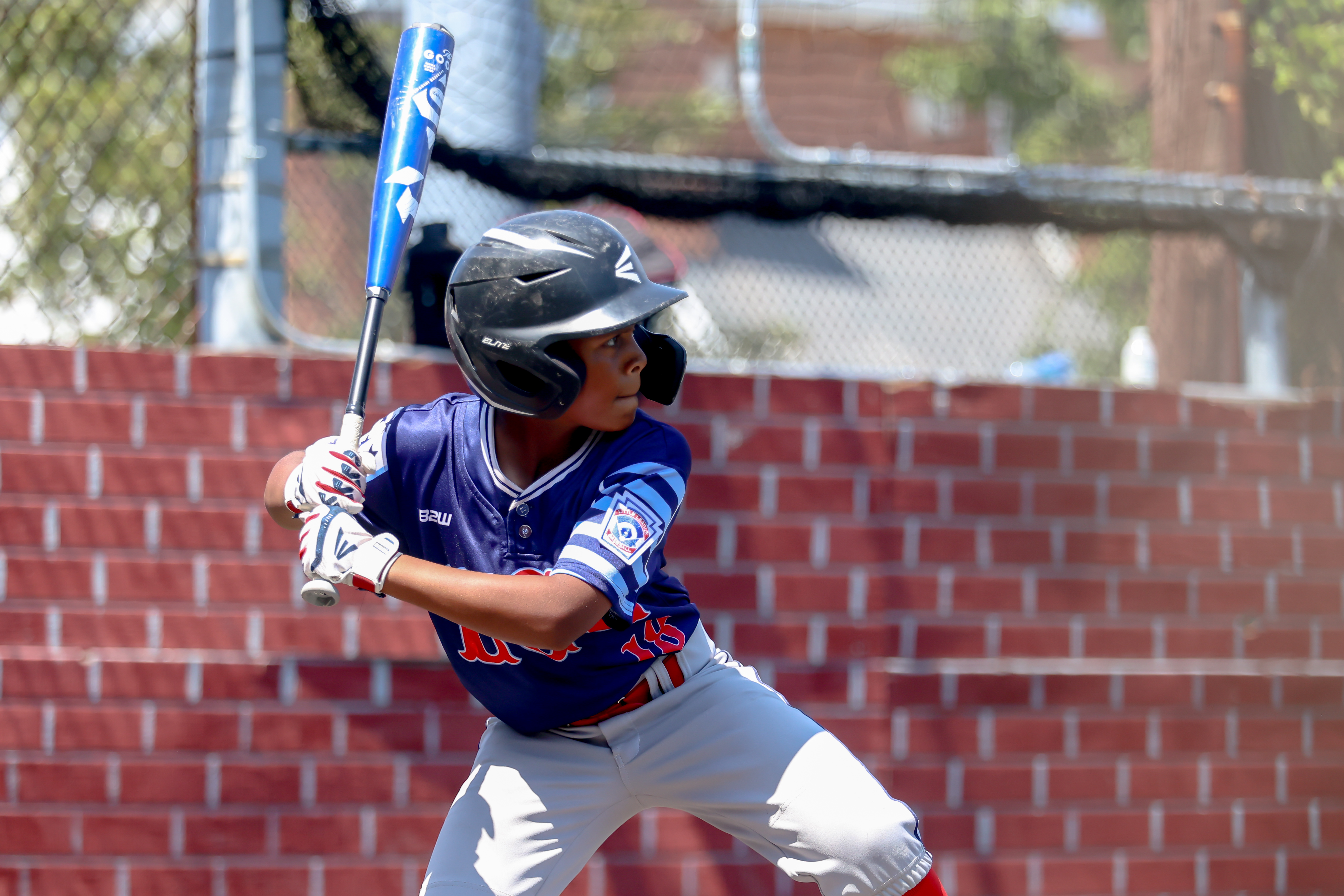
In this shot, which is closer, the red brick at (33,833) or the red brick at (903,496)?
the red brick at (33,833)

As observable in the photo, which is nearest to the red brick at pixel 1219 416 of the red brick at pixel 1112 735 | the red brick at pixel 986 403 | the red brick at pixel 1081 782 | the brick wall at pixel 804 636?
the brick wall at pixel 804 636

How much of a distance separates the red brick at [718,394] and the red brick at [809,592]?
0.53m

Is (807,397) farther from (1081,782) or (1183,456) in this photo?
(1081,782)

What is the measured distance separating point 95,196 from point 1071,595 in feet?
10.8

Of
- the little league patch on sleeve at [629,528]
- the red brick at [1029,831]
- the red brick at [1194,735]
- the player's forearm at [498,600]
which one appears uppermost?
the little league patch on sleeve at [629,528]

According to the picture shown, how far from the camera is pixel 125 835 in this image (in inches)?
127

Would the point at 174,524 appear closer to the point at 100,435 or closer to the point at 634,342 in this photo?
the point at 100,435

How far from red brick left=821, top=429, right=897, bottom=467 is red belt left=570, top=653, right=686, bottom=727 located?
1.24 metres

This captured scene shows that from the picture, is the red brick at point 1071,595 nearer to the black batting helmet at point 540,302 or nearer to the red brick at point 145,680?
the black batting helmet at point 540,302

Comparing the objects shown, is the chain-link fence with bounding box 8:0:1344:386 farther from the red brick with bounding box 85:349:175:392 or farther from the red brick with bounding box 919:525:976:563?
the red brick with bounding box 919:525:976:563

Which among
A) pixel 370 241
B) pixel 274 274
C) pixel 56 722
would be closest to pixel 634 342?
pixel 370 241

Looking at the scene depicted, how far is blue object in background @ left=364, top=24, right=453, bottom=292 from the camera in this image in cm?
241

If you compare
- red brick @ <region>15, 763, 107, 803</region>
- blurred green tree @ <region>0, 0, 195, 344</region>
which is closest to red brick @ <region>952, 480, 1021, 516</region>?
blurred green tree @ <region>0, 0, 195, 344</region>

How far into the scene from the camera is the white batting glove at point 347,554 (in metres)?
1.97
